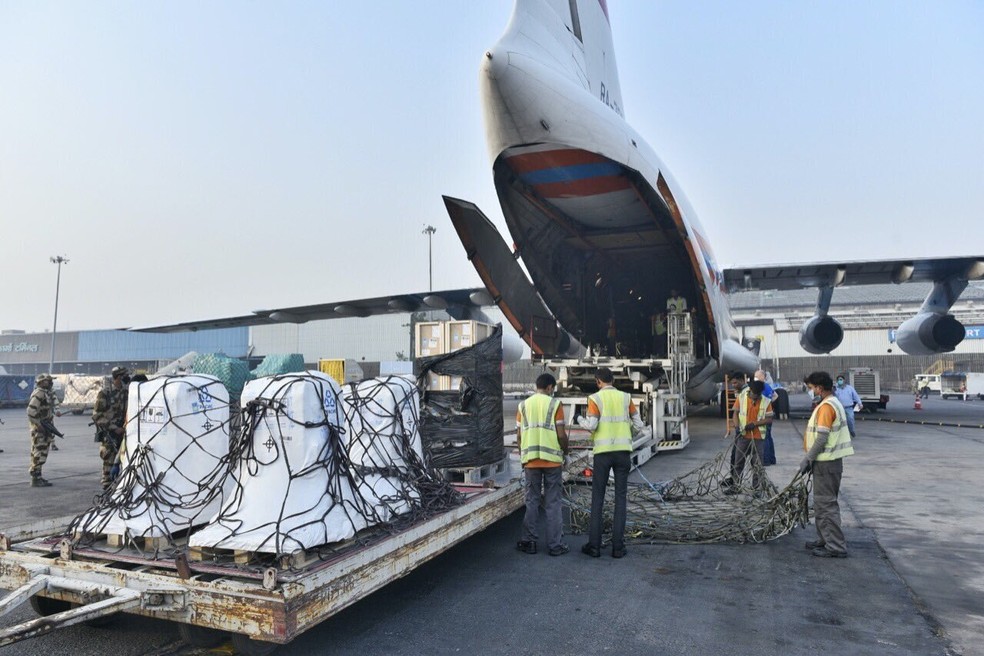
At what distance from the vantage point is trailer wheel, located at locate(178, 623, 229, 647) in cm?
341

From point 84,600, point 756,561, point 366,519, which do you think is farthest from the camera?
point 756,561

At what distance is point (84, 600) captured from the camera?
10.5 ft

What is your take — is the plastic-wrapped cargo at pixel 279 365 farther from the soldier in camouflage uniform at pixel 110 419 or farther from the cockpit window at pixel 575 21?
the cockpit window at pixel 575 21

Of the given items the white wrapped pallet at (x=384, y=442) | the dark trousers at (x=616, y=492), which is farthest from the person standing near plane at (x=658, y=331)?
the white wrapped pallet at (x=384, y=442)

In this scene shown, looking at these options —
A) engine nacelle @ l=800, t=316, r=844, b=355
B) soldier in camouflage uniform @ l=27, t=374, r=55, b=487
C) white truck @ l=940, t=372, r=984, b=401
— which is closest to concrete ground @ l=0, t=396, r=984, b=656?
soldier in camouflage uniform @ l=27, t=374, r=55, b=487

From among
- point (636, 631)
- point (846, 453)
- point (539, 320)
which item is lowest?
point (636, 631)

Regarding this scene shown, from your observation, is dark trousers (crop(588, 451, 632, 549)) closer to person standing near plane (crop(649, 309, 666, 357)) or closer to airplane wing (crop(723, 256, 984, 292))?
person standing near plane (crop(649, 309, 666, 357))

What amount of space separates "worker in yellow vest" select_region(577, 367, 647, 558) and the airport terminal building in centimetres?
3900

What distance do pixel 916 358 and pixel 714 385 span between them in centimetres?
4513

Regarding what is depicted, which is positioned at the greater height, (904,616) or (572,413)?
(572,413)

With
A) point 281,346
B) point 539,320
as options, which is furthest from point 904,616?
point 281,346

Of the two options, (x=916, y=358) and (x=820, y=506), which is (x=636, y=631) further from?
(x=916, y=358)

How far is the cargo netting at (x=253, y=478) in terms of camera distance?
3625 millimetres

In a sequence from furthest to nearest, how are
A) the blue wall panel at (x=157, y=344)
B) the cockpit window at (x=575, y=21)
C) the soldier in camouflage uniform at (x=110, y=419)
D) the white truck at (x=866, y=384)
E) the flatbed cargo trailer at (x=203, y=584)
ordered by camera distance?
the blue wall panel at (x=157, y=344), the white truck at (x=866, y=384), the cockpit window at (x=575, y=21), the soldier in camouflage uniform at (x=110, y=419), the flatbed cargo trailer at (x=203, y=584)
